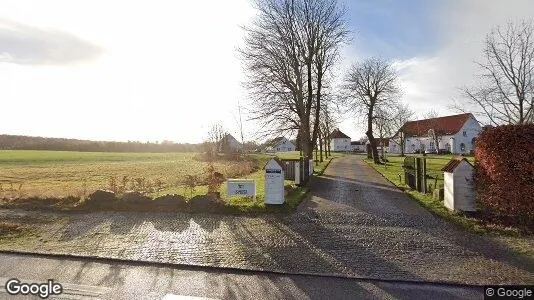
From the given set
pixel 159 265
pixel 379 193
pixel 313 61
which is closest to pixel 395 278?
pixel 159 265

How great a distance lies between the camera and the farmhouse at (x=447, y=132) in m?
71.0

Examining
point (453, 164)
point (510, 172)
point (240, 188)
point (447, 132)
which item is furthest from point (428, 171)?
point (447, 132)

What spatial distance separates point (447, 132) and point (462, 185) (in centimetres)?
7055

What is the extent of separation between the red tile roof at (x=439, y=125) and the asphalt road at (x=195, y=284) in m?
69.2

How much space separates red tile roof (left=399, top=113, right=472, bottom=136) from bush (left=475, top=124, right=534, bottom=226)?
64349mm

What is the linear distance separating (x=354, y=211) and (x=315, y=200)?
2573mm

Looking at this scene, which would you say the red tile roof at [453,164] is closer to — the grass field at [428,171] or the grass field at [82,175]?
the grass field at [428,171]

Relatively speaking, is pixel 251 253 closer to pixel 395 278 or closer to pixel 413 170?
pixel 395 278

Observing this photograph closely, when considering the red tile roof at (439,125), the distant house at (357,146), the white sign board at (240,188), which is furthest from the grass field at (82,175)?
the distant house at (357,146)

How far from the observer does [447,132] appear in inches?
2889

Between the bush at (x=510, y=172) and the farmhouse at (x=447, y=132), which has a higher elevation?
the farmhouse at (x=447, y=132)

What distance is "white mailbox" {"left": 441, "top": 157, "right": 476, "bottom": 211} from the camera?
9898mm

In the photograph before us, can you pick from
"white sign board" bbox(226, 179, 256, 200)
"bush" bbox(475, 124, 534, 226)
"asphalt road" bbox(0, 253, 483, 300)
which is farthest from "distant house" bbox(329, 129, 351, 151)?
"asphalt road" bbox(0, 253, 483, 300)

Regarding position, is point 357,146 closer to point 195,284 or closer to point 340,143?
point 340,143
